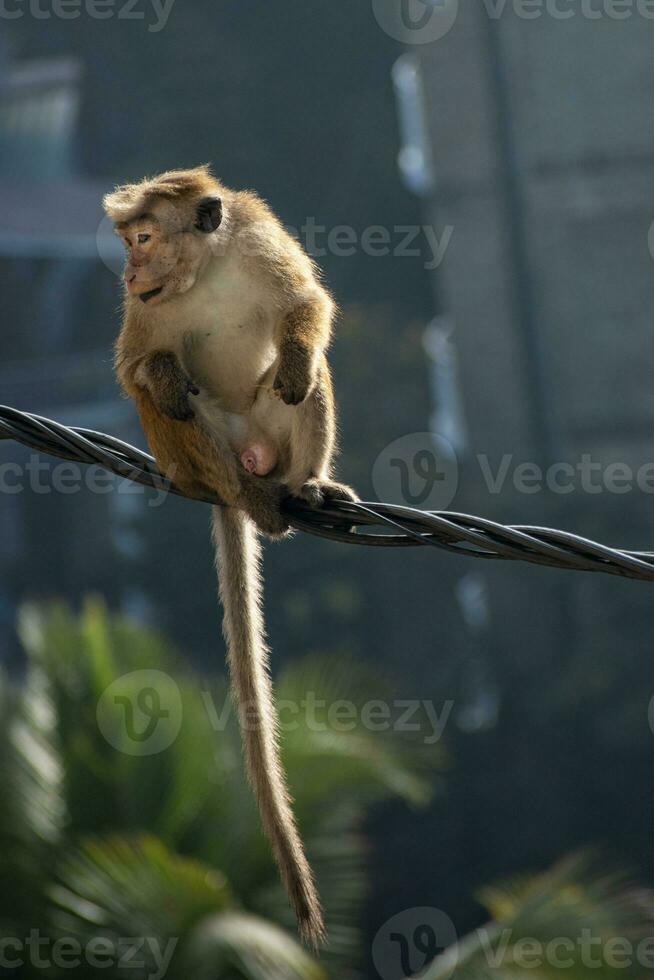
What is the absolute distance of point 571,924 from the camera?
7.00 meters

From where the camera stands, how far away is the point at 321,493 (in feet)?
14.3

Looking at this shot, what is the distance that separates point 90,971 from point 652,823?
11452mm

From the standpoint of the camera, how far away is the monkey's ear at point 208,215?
4.59m

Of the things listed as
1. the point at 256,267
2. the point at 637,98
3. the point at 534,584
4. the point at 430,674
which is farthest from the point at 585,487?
the point at 256,267

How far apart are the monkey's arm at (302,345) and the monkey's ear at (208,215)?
394 millimetres

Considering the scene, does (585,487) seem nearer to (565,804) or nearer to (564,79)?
(565,804)

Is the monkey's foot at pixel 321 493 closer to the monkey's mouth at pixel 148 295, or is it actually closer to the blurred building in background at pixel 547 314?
the monkey's mouth at pixel 148 295
